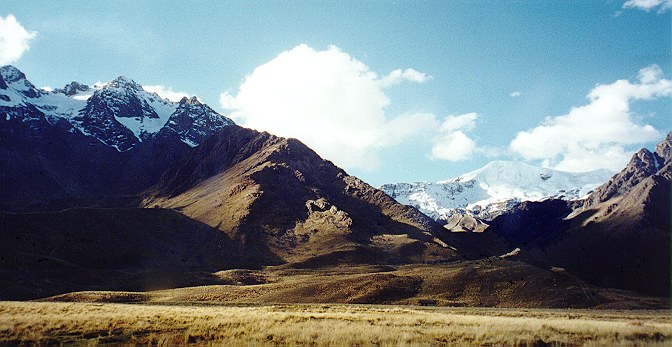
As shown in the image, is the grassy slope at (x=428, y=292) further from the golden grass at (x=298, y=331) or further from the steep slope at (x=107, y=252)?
the golden grass at (x=298, y=331)

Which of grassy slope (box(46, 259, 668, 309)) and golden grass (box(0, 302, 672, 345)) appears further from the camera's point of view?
grassy slope (box(46, 259, 668, 309))

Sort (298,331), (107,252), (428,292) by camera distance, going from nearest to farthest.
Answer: (298,331), (428,292), (107,252)

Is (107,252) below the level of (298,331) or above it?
above

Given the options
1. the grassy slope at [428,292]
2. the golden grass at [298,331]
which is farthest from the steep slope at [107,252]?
the golden grass at [298,331]

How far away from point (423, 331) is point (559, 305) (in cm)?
7137

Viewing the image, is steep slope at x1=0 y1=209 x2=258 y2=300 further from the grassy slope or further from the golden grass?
the golden grass

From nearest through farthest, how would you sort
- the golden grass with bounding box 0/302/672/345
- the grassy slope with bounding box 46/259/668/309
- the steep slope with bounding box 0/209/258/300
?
the golden grass with bounding box 0/302/672/345
the grassy slope with bounding box 46/259/668/309
the steep slope with bounding box 0/209/258/300

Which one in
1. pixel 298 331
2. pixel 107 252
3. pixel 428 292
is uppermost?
pixel 107 252

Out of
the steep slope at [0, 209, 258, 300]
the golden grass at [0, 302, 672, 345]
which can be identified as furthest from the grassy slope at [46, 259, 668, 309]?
the golden grass at [0, 302, 672, 345]

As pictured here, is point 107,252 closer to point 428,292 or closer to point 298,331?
point 428,292

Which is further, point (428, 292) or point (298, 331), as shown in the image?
point (428, 292)

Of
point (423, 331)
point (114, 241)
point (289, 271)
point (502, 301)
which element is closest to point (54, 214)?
point (114, 241)

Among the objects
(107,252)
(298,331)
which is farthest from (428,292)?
(107,252)

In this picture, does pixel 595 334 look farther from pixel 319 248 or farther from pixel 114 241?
pixel 114 241
